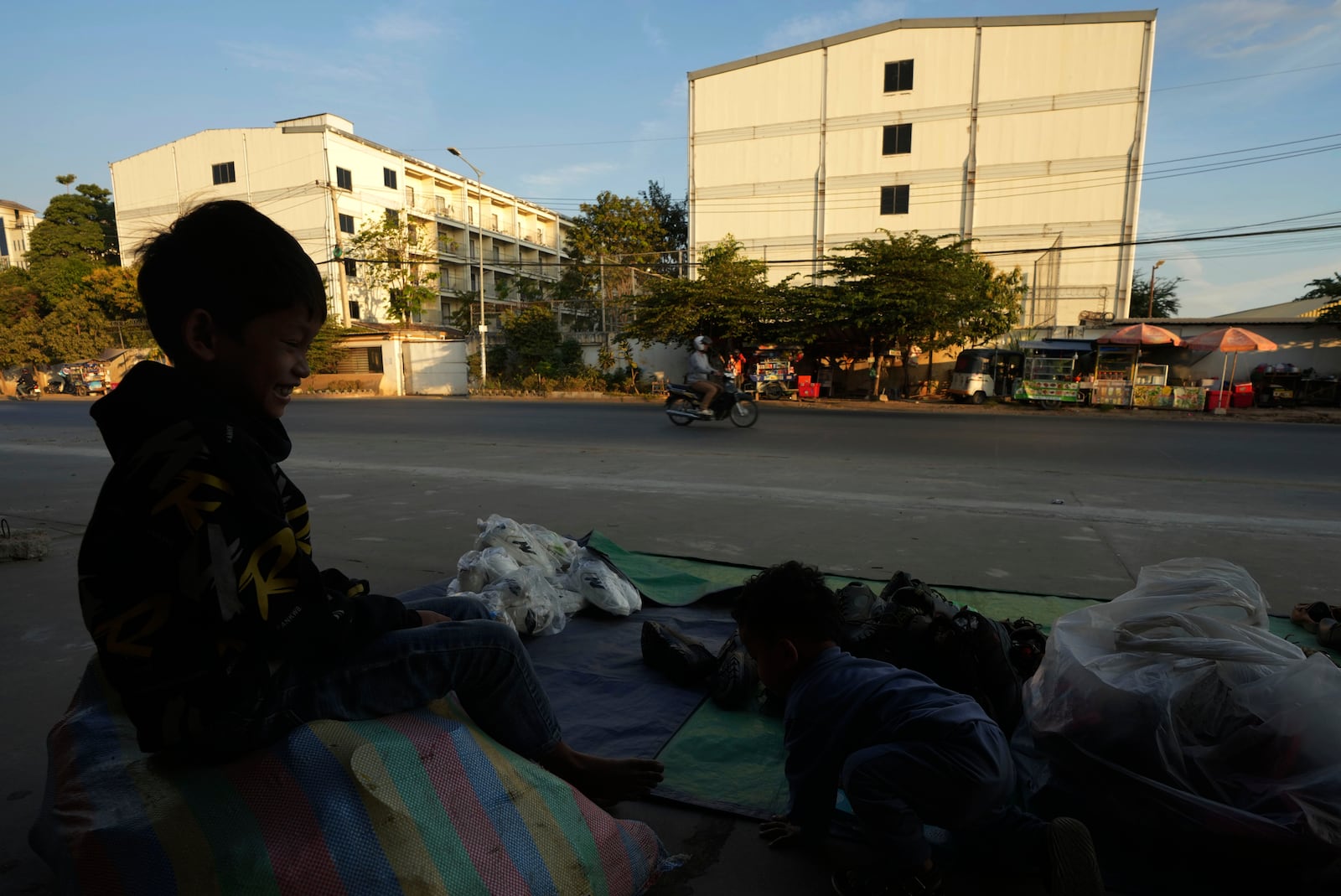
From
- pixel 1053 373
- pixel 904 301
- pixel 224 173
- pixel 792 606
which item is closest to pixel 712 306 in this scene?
pixel 904 301

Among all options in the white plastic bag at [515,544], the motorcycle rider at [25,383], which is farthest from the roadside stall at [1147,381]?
the motorcycle rider at [25,383]

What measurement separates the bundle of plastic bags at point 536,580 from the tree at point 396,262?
30.1 m

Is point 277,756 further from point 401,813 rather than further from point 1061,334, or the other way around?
point 1061,334

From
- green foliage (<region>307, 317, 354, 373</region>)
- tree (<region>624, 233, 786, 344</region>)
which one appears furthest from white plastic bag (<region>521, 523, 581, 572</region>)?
green foliage (<region>307, 317, 354, 373</region>)

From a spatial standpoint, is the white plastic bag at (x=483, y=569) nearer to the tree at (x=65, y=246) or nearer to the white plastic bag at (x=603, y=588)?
the white plastic bag at (x=603, y=588)

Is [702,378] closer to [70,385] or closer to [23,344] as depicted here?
[70,385]

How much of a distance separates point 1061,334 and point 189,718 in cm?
2739

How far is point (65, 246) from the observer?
38531 mm

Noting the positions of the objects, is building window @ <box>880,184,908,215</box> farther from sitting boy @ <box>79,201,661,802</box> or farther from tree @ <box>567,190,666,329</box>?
sitting boy @ <box>79,201,661,802</box>

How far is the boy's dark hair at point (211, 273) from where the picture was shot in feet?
4.38

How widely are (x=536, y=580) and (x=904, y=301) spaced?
17.9 meters

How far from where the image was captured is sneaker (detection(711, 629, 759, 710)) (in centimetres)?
255

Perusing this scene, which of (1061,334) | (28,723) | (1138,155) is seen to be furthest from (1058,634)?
(1138,155)

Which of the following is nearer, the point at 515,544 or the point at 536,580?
the point at 536,580
